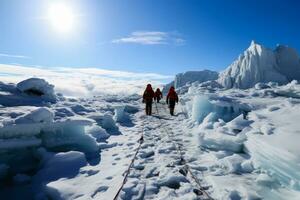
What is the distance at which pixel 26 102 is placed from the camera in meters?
10.4

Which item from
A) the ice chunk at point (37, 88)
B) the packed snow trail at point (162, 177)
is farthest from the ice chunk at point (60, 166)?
the ice chunk at point (37, 88)

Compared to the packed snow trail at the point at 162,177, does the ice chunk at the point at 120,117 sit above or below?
above

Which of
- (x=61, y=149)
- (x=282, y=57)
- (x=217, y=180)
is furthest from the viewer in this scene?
(x=282, y=57)

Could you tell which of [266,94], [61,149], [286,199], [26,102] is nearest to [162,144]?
[61,149]

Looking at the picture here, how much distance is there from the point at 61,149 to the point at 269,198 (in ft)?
19.4

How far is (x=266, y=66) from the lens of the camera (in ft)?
194

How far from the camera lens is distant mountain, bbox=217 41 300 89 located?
58688mm

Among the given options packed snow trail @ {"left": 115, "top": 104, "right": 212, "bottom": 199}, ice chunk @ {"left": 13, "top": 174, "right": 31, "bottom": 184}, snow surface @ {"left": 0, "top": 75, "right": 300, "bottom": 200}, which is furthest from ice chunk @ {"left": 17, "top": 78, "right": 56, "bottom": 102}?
packed snow trail @ {"left": 115, "top": 104, "right": 212, "bottom": 199}

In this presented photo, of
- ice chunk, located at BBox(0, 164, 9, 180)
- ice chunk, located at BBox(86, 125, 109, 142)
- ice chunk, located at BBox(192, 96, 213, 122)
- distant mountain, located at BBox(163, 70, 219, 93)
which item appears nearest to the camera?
ice chunk, located at BBox(0, 164, 9, 180)

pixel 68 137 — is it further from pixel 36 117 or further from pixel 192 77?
pixel 192 77

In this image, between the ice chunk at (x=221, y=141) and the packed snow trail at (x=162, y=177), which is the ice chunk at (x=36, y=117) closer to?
the packed snow trail at (x=162, y=177)

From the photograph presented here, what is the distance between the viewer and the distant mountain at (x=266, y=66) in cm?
5869

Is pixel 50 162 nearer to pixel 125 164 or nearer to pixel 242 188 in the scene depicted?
pixel 125 164

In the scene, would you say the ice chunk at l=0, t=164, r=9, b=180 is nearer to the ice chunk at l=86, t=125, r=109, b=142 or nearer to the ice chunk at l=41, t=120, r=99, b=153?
the ice chunk at l=41, t=120, r=99, b=153
